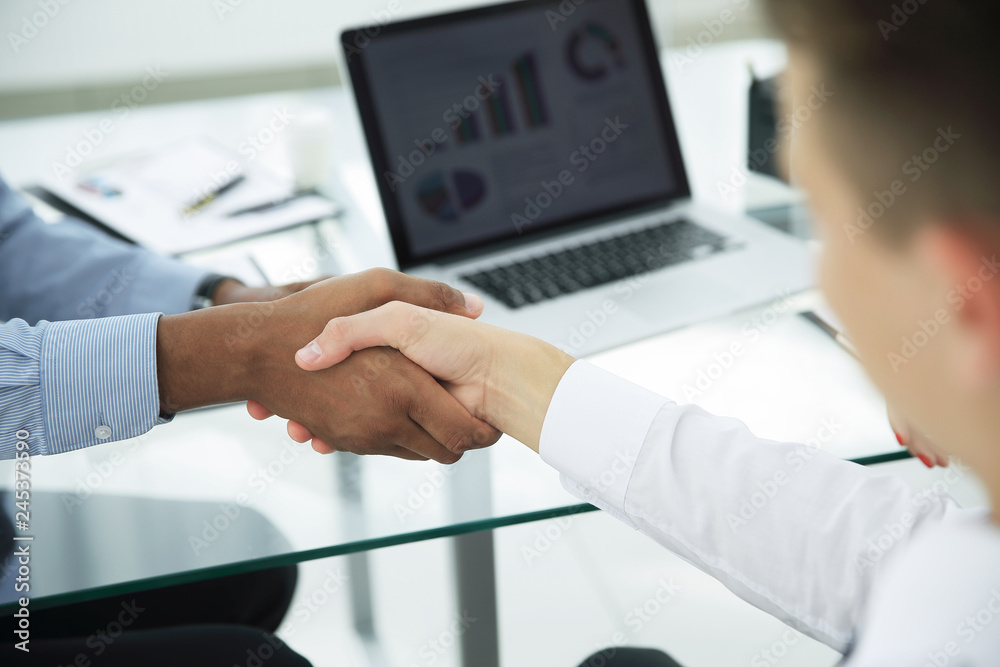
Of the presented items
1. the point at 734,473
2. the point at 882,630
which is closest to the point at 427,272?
the point at 734,473

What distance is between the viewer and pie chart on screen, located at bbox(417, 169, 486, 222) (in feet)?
4.61

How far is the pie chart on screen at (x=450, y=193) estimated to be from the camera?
1406 mm

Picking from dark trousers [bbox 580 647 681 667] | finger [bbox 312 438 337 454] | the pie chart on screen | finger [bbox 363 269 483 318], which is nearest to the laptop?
the pie chart on screen

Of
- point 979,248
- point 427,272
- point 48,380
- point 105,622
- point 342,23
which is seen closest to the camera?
point 979,248

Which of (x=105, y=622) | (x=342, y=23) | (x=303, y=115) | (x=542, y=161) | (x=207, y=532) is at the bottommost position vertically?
(x=105, y=622)

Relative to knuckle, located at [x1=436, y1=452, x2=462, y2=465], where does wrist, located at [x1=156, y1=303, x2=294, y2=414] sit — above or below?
above

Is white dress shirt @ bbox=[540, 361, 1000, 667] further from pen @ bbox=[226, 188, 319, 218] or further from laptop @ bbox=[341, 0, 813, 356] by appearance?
pen @ bbox=[226, 188, 319, 218]

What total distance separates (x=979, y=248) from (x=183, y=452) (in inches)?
34.8

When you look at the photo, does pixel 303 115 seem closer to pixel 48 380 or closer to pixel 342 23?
pixel 48 380

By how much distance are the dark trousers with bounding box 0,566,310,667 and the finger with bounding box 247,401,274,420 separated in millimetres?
283

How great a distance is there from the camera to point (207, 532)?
36.9 inches

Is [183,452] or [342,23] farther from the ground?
[342,23]

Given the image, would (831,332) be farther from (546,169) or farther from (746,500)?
(546,169)

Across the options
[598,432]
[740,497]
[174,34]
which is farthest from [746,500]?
[174,34]
